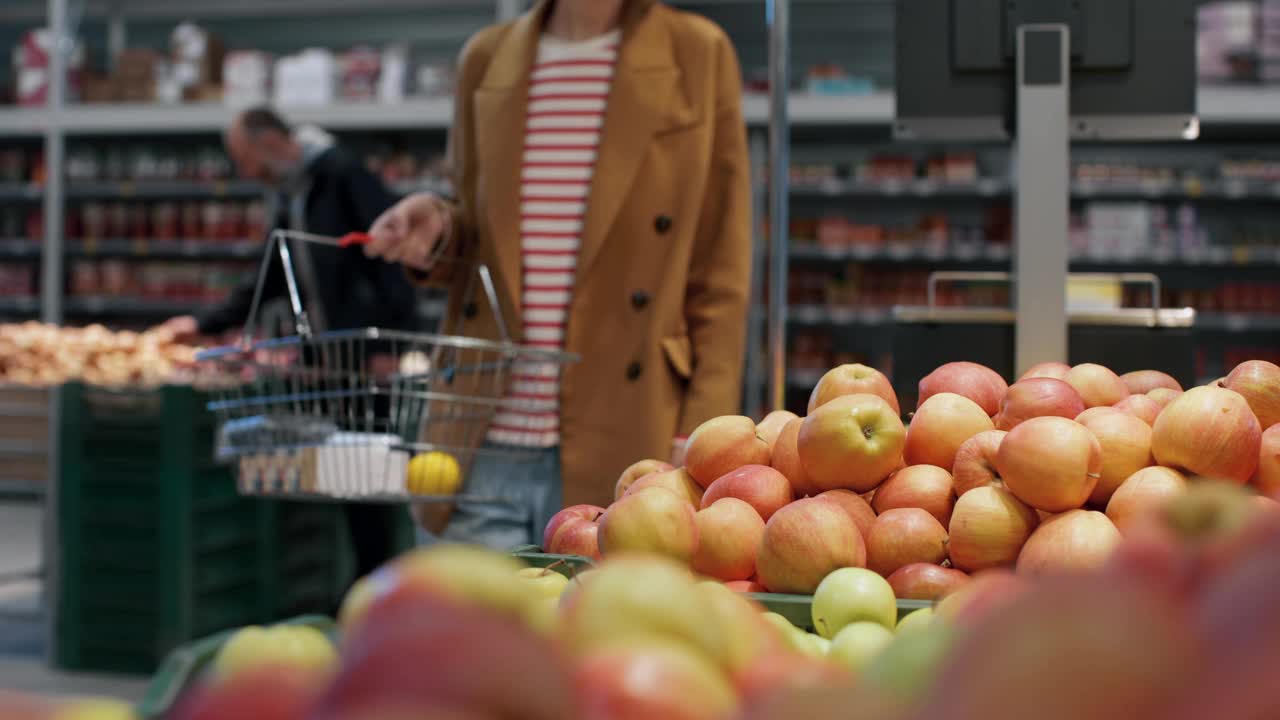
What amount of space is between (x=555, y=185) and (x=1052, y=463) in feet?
4.08

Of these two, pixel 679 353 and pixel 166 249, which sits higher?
pixel 166 249

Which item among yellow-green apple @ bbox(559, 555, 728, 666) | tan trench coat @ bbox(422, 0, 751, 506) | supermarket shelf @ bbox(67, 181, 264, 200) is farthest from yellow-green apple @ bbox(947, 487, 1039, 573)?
supermarket shelf @ bbox(67, 181, 264, 200)

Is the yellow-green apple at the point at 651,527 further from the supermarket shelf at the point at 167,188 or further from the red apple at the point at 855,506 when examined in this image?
the supermarket shelf at the point at 167,188

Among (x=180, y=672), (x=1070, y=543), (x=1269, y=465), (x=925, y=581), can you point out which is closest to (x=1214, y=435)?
(x=1269, y=465)

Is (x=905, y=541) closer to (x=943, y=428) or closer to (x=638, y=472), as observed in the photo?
(x=943, y=428)

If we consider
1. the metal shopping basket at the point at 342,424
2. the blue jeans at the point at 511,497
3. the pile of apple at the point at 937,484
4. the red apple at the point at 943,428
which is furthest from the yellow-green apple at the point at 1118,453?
the blue jeans at the point at 511,497

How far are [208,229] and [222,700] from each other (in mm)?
7205

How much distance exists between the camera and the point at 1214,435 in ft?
3.64

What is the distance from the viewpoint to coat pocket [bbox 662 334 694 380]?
6.96 ft

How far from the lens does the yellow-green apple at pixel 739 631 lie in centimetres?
59

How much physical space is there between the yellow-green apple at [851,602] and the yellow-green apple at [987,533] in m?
0.17

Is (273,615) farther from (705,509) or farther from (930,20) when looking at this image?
(705,509)

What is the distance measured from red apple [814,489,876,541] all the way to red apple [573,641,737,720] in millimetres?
659

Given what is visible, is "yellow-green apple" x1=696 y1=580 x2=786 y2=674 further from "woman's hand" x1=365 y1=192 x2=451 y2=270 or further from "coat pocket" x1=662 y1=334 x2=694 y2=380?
"coat pocket" x1=662 y1=334 x2=694 y2=380
